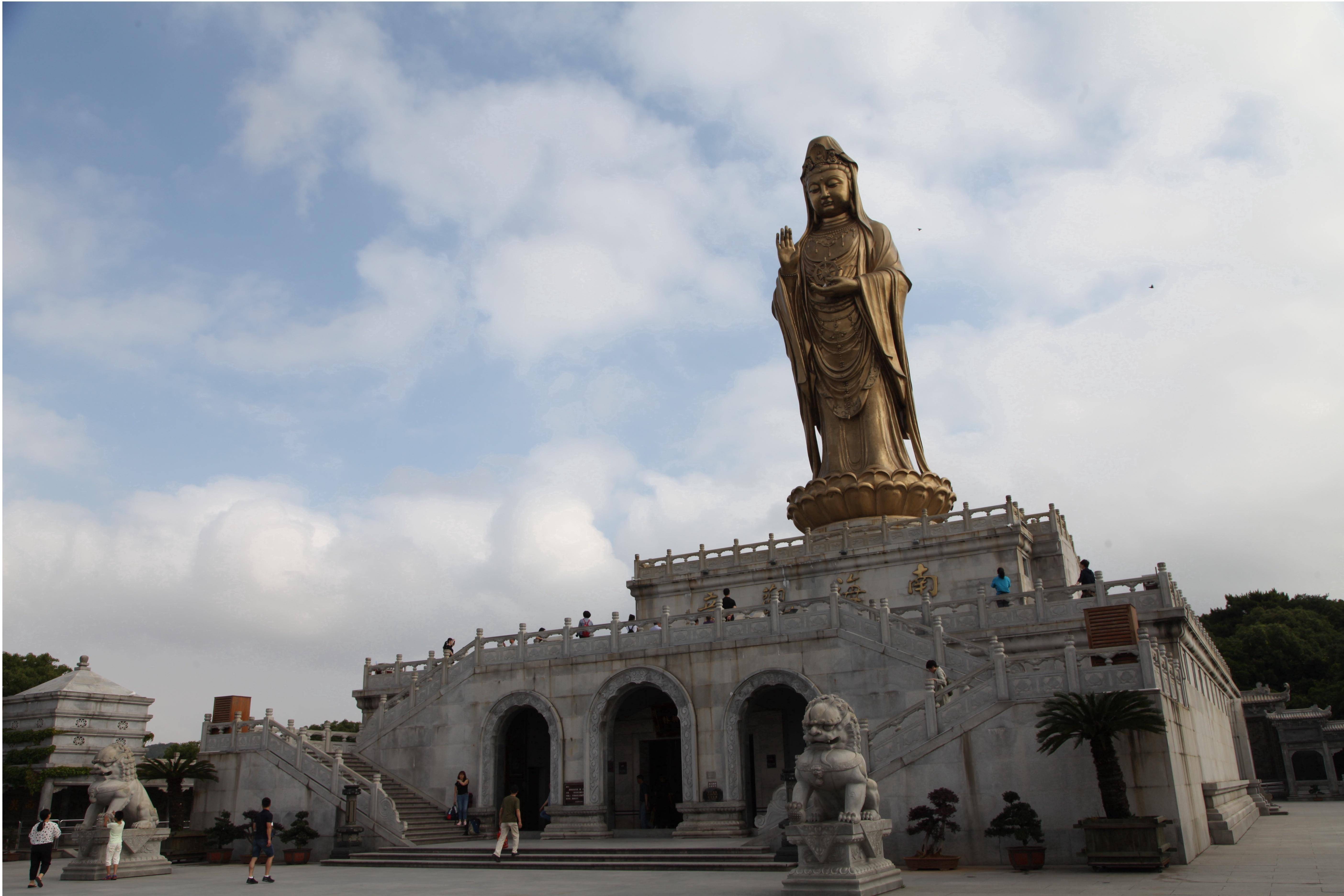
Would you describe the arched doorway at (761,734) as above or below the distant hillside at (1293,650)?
below

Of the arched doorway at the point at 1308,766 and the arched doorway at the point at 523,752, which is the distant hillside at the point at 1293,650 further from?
the arched doorway at the point at 523,752

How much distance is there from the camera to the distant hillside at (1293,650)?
2156 inches

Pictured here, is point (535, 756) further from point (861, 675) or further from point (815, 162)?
point (815, 162)

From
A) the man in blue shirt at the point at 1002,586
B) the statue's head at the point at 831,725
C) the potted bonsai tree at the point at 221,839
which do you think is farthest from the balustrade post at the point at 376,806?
the man in blue shirt at the point at 1002,586

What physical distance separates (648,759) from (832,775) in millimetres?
13421

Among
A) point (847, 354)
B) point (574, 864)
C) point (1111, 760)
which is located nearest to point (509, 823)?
point (574, 864)

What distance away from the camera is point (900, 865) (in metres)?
16.3

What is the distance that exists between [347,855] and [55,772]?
1000 cm

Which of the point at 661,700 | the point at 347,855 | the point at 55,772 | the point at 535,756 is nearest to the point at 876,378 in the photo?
the point at 661,700

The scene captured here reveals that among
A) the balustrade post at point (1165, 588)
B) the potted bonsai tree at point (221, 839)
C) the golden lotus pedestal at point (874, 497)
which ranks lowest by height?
the potted bonsai tree at point (221, 839)

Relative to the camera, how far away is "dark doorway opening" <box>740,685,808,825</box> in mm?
24047

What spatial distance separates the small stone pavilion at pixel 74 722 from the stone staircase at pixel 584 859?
1005cm

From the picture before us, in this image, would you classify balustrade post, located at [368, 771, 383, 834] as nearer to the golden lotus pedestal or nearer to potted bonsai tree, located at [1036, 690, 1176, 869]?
potted bonsai tree, located at [1036, 690, 1176, 869]

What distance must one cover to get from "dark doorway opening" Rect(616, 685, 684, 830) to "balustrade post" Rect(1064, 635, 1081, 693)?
1040cm
